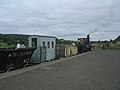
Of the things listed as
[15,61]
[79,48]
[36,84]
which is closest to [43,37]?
[15,61]

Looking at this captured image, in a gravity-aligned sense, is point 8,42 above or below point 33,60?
above

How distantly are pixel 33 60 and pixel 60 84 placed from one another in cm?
1204

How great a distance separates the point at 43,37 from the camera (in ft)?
76.9

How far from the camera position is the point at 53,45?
86.9 feet

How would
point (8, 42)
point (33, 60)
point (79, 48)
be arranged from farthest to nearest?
point (79, 48) → point (8, 42) → point (33, 60)

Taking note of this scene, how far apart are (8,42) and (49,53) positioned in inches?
230

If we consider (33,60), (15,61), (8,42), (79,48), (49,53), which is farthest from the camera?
(79,48)

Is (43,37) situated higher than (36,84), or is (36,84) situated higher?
(43,37)

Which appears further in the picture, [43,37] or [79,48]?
[79,48]

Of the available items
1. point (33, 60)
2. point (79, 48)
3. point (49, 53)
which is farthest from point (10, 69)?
point (79, 48)

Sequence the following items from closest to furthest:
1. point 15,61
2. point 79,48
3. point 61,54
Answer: point 15,61
point 61,54
point 79,48

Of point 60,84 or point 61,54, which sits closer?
point 60,84

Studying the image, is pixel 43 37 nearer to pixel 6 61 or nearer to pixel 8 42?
pixel 8 42

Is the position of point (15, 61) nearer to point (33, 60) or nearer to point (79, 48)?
point (33, 60)
